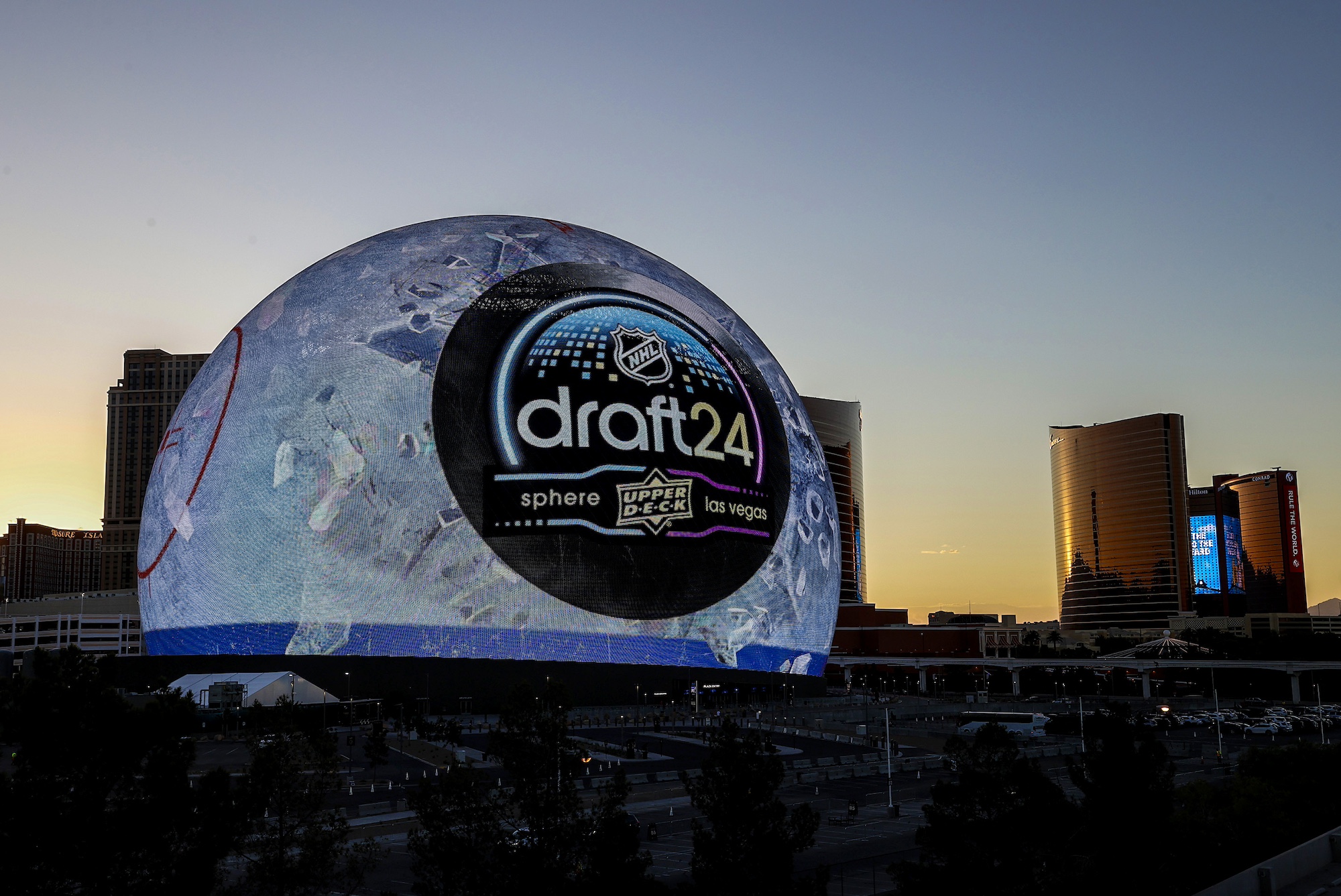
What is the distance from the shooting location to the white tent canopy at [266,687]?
54594 mm

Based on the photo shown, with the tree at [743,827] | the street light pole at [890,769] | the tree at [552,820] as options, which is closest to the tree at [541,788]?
the tree at [552,820]

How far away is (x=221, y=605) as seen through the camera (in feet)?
190

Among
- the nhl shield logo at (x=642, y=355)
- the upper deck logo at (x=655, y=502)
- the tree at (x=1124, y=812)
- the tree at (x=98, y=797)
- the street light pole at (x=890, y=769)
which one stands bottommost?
the street light pole at (x=890, y=769)

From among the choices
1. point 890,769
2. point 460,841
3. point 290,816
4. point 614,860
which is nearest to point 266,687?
point 890,769

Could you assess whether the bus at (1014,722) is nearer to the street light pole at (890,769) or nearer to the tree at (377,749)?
the street light pole at (890,769)

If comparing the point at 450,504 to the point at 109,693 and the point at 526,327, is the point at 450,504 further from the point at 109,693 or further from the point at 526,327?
the point at 109,693

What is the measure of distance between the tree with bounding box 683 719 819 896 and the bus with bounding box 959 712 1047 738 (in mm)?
45783

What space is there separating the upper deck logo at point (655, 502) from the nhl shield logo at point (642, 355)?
4.74 m

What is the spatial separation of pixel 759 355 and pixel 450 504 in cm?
2006

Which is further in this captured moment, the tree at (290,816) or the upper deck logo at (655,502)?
the upper deck logo at (655,502)

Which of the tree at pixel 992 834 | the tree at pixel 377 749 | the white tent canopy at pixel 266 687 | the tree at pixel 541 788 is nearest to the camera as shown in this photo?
the tree at pixel 541 788

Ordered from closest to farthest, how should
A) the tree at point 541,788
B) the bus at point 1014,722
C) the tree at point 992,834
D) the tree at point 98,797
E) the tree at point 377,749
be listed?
1. the tree at point 98,797
2. the tree at point 541,788
3. the tree at point 992,834
4. the tree at point 377,749
5. the bus at point 1014,722

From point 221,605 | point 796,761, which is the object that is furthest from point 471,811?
point 221,605

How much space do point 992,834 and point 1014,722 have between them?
4981 centimetres
